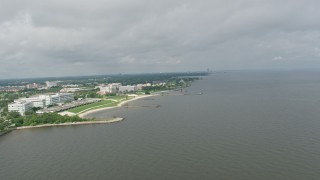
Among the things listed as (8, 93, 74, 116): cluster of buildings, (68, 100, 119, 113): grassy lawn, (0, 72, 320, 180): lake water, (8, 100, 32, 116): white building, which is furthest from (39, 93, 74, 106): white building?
(0, 72, 320, 180): lake water

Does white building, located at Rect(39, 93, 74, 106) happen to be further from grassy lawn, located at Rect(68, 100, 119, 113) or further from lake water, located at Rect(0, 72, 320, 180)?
lake water, located at Rect(0, 72, 320, 180)

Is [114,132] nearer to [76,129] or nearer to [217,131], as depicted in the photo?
[76,129]

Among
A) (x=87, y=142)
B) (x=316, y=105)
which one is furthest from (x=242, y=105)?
(x=87, y=142)

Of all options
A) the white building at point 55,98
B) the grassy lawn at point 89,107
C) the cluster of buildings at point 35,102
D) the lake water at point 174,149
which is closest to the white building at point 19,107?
the cluster of buildings at point 35,102

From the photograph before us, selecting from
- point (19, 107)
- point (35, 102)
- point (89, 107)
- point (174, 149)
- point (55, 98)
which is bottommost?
point (174, 149)

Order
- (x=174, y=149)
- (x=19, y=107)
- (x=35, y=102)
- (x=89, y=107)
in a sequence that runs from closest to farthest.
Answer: (x=174, y=149), (x=19, y=107), (x=89, y=107), (x=35, y=102)

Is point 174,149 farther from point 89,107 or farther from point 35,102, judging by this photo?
point 35,102

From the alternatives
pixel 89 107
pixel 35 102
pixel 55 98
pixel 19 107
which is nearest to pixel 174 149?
pixel 89 107
